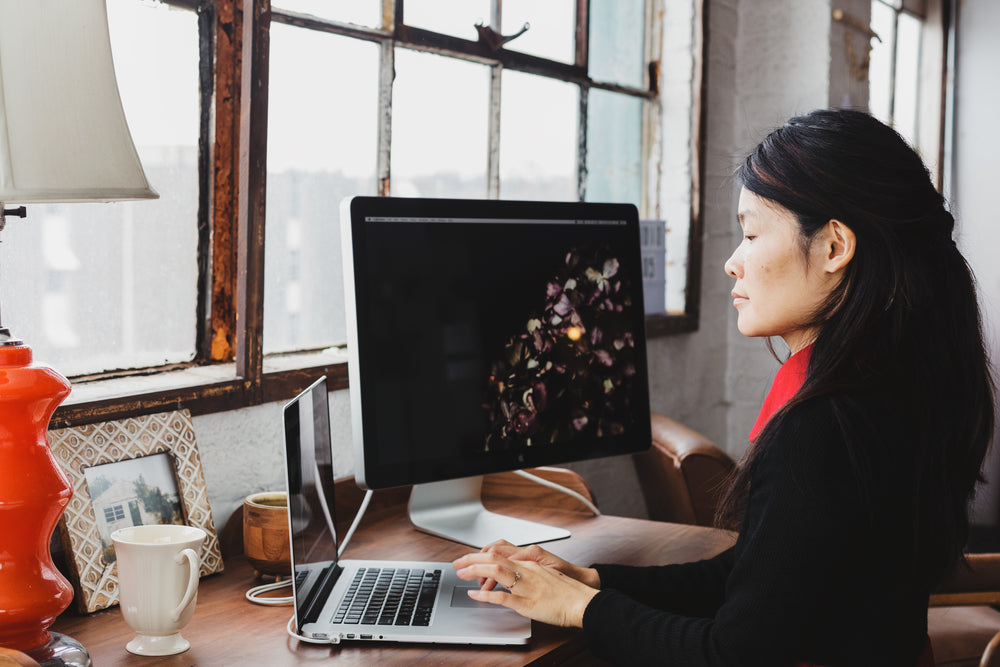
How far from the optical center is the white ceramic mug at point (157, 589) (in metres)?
0.99

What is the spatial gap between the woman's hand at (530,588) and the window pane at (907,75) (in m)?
3.07

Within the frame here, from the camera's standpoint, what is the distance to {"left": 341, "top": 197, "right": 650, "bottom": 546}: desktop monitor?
1277 millimetres

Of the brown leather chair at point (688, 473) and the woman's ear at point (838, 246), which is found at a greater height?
the woman's ear at point (838, 246)

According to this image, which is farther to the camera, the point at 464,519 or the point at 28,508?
the point at 464,519

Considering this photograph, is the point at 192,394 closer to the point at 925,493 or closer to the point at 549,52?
the point at 925,493

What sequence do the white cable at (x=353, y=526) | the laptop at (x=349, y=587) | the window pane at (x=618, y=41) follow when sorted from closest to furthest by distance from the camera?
1. the laptop at (x=349, y=587)
2. the white cable at (x=353, y=526)
3. the window pane at (x=618, y=41)

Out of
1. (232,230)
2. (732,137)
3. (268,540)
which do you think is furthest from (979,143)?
(268,540)

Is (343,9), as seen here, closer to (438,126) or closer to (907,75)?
(438,126)

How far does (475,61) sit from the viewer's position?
210 centimetres

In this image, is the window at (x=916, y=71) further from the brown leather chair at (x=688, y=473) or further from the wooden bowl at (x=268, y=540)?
the wooden bowl at (x=268, y=540)

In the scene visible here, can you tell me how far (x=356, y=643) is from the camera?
1.07 metres

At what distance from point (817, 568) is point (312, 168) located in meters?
1.18

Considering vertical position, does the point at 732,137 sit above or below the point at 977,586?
above

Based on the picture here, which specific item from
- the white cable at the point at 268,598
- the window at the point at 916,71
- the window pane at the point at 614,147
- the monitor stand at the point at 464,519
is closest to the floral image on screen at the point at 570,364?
the monitor stand at the point at 464,519
